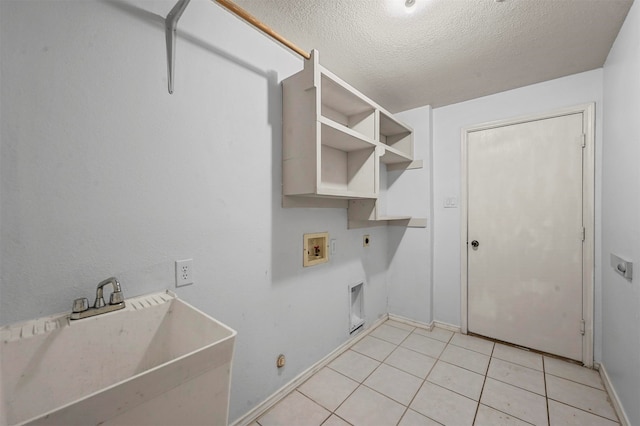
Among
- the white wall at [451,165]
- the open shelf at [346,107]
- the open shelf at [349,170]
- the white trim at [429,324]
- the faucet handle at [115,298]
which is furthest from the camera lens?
the white trim at [429,324]

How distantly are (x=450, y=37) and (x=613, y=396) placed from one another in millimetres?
2419

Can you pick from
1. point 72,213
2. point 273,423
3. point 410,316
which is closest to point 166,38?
point 72,213

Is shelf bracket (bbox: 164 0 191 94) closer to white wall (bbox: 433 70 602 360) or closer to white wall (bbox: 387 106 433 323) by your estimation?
white wall (bbox: 387 106 433 323)

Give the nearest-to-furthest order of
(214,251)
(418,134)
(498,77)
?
(214,251) < (498,77) < (418,134)

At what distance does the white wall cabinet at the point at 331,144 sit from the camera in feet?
4.89

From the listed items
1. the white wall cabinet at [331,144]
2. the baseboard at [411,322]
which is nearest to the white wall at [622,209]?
the baseboard at [411,322]

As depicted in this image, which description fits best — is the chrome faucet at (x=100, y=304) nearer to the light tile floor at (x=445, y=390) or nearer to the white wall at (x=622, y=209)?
the light tile floor at (x=445, y=390)

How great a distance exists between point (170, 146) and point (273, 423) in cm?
156

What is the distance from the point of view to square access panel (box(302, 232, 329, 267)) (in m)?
1.84

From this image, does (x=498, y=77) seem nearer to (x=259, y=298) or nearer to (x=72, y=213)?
(x=259, y=298)

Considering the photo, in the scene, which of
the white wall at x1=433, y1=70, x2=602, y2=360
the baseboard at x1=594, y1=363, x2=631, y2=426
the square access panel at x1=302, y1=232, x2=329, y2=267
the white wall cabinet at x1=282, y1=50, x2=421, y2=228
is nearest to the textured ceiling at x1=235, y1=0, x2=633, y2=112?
the white wall at x1=433, y1=70, x2=602, y2=360

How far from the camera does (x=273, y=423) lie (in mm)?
1468

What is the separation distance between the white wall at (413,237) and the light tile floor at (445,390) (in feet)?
1.62

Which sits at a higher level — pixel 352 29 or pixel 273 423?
pixel 352 29
